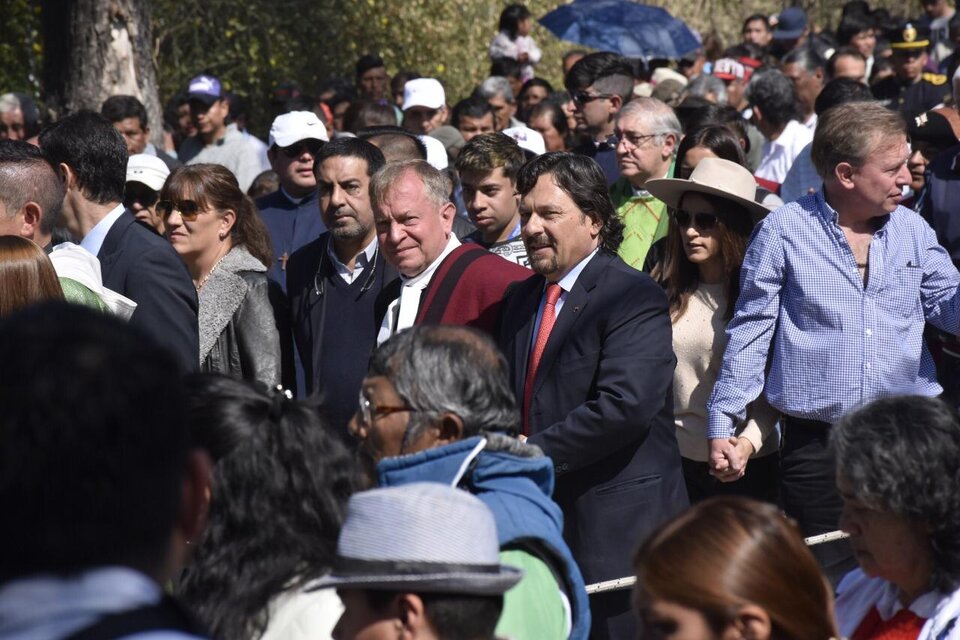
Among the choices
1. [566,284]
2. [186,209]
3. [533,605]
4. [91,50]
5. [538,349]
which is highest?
[91,50]

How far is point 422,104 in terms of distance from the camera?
10609 millimetres

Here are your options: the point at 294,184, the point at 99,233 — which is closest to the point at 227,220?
the point at 99,233

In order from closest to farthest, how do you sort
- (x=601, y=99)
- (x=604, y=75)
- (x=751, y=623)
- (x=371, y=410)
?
(x=751, y=623)
(x=371, y=410)
(x=601, y=99)
(x=604, y=75)

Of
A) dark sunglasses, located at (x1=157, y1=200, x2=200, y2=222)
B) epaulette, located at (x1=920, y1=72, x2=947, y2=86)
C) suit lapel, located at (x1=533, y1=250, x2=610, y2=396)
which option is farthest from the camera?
epaulette, located at (x1=920, y1=72, x2=947, y2=86)

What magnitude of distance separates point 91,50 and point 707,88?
4.97m

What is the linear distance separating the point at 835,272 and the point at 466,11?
13.0 m

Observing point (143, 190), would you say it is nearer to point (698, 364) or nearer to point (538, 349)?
point (538, 349)

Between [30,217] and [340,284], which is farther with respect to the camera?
[340,284]

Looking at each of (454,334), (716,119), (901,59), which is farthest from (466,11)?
(454,334)

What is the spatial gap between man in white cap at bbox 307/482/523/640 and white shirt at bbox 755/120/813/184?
730 centimetres

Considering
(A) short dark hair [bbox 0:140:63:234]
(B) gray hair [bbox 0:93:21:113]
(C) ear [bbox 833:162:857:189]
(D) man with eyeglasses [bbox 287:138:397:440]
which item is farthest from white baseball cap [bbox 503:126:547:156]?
(B) gray hair [bbox 0:93:21:113]

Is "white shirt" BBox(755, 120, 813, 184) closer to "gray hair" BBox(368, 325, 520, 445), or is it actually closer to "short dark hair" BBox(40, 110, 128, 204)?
"short dark hair" BBox(40, 110, 128, 204)

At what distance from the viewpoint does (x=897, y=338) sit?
4.94 m

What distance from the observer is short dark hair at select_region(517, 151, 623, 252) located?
194 inches
